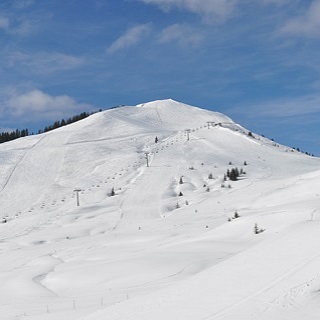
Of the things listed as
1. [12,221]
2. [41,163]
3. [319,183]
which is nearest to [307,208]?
[319,183]

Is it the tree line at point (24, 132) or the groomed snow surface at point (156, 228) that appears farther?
the tree line at point (24, 132)

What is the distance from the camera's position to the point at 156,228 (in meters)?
19.3

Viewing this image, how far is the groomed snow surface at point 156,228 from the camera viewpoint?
8352mm

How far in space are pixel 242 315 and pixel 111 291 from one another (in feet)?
13.2

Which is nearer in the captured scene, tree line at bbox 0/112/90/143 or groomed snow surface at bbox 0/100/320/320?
groomed snow surface at bbox 0/100/320/320

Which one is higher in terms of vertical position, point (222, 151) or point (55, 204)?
point (222, 151)

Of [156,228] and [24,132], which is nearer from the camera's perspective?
[156,228]

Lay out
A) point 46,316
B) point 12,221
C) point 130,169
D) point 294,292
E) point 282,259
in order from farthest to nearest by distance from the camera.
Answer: point 130,169 < point 12,221 < point 282,259 < point 46,316 < point 294,292

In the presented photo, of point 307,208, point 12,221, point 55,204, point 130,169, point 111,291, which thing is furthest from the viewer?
point 130,169

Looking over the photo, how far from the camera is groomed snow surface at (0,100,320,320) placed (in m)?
8.35

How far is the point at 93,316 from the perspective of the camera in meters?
8.03

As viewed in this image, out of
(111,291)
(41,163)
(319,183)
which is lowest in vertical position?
(111,291)

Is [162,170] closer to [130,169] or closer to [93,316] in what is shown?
[130,169]

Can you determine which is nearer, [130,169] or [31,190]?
[31,190]
